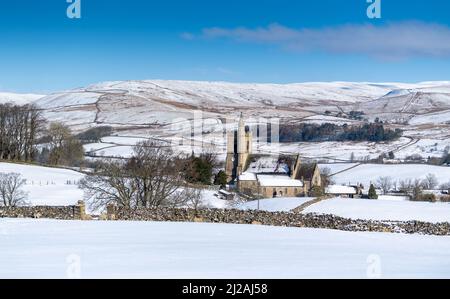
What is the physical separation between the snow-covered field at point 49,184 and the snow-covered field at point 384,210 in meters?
14.9

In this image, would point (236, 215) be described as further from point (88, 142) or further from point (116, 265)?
point (88, 142)

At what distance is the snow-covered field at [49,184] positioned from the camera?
127 ft

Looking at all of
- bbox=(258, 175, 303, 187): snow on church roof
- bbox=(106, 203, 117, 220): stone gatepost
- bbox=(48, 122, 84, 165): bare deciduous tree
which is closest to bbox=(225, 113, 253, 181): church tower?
bbox=(258, 175, 303, 187): snow on church roof

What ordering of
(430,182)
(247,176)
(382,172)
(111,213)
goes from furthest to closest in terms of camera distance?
1. (382,172)
2. (430,182)
3. (247,176)
4. (111,213)

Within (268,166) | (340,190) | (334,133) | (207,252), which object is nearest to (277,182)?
(268,166)

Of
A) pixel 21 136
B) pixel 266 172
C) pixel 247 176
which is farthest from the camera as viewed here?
pixel 266 172

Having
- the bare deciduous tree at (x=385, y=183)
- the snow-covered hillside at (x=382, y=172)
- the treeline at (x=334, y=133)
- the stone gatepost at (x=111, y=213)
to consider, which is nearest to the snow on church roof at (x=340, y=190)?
the bare deciduous tree at (x=385, y=183)

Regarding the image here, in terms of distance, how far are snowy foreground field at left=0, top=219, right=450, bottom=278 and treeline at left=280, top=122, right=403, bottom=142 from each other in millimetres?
140683

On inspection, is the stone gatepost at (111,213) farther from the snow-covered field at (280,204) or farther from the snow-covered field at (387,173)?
the snow-covered field at (387,173)

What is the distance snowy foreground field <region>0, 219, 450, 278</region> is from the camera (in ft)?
34.2

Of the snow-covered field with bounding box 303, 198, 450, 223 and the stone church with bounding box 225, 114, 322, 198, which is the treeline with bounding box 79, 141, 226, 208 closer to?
the snow-covered field with bounding box 303, 198, 450, 223

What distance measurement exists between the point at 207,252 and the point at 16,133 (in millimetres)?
49471

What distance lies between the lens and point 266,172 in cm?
8038

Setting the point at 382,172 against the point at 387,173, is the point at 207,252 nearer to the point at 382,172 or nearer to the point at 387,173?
the point at 387,173
